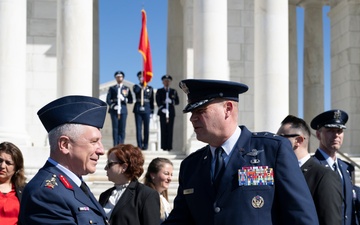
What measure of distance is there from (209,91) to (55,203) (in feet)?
6.30

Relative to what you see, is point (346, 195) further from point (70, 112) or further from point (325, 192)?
point (70, 112)

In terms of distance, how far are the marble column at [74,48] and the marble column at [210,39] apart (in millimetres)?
4710

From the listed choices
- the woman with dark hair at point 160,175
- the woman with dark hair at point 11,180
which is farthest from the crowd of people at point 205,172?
the woman with dark hair at point 160,175

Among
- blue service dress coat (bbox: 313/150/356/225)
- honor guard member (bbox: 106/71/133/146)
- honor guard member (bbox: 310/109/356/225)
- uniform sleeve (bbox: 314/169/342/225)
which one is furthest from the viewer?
honor guard member (bbox: 106/71/133/146)

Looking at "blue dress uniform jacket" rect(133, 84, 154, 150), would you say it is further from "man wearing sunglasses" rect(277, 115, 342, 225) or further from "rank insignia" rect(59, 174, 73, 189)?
"rank insignia" rect(59, 174, 73, 189)

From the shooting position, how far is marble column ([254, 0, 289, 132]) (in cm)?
3250

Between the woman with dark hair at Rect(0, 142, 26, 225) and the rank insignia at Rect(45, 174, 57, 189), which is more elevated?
the rank insignia at Rect(45, 174, 57, 189)

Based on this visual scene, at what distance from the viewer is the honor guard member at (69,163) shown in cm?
681

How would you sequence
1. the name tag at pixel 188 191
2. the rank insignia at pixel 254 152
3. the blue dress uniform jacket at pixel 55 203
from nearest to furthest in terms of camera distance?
the blue dress uniform jacket at pixel 55 203, the rank insignia at pixel 254 152, the name tag at pixel 188 191

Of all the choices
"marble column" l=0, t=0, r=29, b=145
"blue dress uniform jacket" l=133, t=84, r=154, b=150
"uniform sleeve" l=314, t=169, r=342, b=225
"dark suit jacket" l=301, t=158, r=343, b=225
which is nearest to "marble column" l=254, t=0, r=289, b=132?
"blue dress uniform jacket" l=133, t=84, r=154, b=150

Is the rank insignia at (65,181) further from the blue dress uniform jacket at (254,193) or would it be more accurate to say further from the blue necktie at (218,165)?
the blue necktie at (218,165)

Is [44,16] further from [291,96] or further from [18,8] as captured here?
[291,96]

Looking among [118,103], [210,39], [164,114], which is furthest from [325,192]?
[164,114]

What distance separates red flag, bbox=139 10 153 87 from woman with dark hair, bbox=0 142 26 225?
30.0 meters
